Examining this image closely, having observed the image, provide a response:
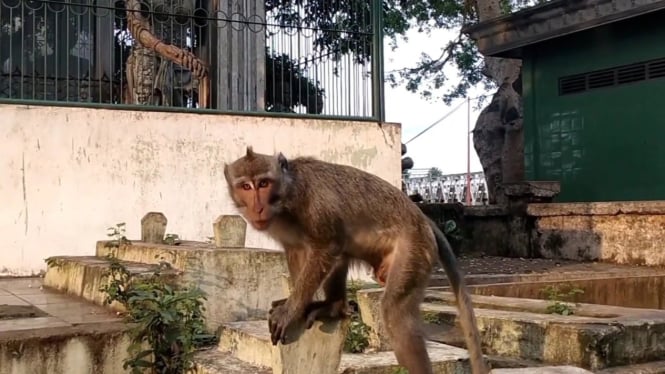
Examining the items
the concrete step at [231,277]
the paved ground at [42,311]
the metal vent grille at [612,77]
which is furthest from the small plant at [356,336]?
the metal vent grille at [612,77]

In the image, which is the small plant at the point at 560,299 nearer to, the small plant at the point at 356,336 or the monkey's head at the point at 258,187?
the small plant at the point at 356,336

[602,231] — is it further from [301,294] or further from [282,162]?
[301,294]

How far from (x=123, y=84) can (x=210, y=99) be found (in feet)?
3.76

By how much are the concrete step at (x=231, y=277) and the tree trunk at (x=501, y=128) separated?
1001cm

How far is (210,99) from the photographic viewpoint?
31.7 ft

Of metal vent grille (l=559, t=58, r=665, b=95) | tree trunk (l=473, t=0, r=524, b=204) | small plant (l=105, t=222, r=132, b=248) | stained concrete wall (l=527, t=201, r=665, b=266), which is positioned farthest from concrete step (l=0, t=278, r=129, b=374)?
tree trunk (l=473, t=0, r=524, b=204)

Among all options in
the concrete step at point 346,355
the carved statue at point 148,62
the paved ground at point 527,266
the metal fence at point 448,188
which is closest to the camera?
Result: the concrete step at point 346,355

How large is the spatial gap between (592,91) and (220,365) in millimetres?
8934

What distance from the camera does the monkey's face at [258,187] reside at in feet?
11.4

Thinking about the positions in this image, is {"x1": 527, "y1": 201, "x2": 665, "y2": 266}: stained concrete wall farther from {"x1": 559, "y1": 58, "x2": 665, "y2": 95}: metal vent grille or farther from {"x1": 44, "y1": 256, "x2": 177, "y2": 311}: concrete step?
{"x1": 44, "y1": 256, "x2": 177, "y2": 311}: concrete step

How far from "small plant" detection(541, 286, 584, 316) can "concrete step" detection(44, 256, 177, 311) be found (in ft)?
8.09

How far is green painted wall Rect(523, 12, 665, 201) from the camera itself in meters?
10.7

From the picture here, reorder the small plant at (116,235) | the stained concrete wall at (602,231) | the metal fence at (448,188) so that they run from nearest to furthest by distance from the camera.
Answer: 1. the small plant at (116,235)
2. the stained concrete wall at (602,231)
3. the metal fence at (448,188)

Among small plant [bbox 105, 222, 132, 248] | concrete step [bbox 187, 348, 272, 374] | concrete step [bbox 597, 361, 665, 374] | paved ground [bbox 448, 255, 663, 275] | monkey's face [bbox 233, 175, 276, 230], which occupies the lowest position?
concrete step [bbox 597, 361, 665, 374]
